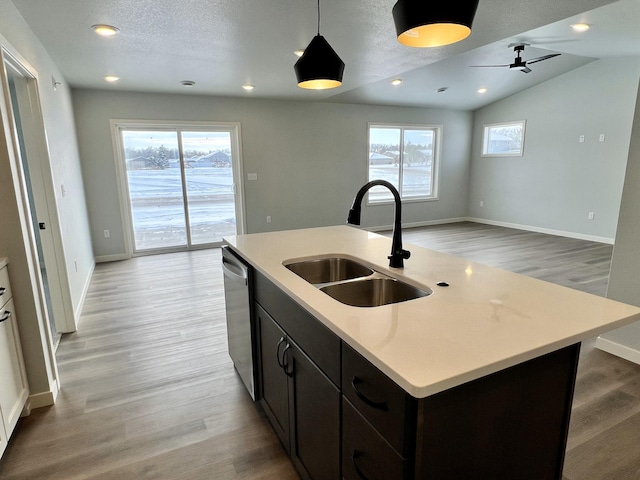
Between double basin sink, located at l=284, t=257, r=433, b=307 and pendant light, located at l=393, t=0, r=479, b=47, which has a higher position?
pendant light, located at l=393, t=0, r=479, b=47

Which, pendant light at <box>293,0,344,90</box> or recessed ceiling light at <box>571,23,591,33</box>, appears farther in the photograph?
recessed ceiling light at <box>571,23,591,33</box>

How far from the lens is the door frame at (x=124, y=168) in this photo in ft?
17.4

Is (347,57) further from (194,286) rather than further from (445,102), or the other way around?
(445,102)

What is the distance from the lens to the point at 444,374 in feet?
2.78

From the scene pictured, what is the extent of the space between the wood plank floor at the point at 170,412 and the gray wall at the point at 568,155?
3.17m

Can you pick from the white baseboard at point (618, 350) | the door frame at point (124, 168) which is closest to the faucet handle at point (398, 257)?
the white baseboard at point (618, 350)

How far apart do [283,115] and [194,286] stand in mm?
3388

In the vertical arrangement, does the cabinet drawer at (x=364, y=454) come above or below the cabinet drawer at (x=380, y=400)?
below

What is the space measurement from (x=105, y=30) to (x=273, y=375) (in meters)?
2.86

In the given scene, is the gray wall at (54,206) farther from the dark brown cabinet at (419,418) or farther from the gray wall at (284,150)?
the dark brown cabinet at (419,418)

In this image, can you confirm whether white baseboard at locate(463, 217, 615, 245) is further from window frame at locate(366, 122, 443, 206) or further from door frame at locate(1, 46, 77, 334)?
door frame at locate(1, 46, 77, 334)

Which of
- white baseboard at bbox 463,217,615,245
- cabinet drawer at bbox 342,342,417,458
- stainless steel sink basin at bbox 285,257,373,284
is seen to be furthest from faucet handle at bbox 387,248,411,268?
white baseboard at bbox 463,217,615,245

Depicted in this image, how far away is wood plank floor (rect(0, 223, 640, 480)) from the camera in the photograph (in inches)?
68.1

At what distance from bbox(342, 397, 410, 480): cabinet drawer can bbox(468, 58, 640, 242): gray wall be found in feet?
21.8
